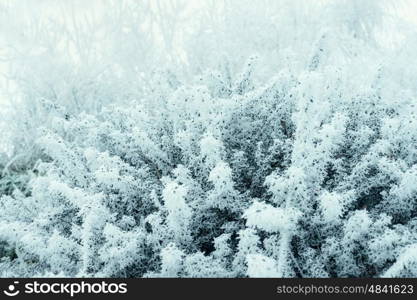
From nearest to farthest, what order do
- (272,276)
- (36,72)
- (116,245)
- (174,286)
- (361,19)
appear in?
1. (272,276)
2. (174,286)
3. (116,245)
4. (36,72)
5. (361,19)

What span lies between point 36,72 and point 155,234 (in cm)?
326

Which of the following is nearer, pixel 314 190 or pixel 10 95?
pixel 314 190

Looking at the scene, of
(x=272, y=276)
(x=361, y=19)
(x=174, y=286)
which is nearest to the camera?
(x=272, y=276)

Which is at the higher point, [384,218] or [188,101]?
[188,101]

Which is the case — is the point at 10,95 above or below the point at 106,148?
above

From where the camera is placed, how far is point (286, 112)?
10.4ft

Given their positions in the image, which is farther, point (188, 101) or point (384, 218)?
point (188, 101)

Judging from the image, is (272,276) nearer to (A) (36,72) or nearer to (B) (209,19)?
(A) (36,72)

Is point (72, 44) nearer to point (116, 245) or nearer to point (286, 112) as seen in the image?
point (286, 112)

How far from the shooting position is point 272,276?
6.84 feet

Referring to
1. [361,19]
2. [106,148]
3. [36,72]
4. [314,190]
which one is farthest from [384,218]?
[361,19]

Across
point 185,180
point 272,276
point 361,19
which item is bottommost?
point 272,276

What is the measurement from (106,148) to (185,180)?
3.09ft

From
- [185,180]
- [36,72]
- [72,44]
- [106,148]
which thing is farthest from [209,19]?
[185,180]
